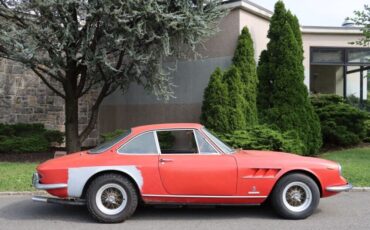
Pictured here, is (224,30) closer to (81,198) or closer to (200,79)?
(200,79)

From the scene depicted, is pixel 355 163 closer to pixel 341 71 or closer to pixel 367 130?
pixel 367 130

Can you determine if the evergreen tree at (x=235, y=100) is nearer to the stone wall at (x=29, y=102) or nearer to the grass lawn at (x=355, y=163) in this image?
the grass lawn at (x=355, y=163)

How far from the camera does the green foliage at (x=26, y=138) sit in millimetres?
14727

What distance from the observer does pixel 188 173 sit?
6.64 metres

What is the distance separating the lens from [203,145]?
22.6ft

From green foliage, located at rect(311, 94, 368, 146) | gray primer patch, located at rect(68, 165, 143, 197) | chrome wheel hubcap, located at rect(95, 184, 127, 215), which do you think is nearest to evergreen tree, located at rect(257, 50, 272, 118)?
green foliage, located at rect(311, 94, 368, 146)

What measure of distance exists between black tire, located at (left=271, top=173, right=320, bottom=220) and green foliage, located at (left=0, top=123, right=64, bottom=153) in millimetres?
10219

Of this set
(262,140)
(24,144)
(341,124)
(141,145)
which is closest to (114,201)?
(141,145)

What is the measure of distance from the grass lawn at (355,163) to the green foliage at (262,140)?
1.32m

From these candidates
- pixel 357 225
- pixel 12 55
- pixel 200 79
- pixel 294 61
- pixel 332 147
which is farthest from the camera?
pixel 332 147

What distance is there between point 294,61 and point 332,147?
12.9 ft

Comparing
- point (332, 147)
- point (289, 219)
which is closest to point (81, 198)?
point (289, 219)

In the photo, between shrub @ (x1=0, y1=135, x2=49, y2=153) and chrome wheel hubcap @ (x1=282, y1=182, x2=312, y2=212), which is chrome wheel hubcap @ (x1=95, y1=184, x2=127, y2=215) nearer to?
chrome wheel hubcap @ (x1=282, y1=182, x2=312, y2=212)

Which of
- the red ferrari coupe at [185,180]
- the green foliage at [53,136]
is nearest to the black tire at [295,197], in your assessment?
the red ferrari coupe at [185,180]
